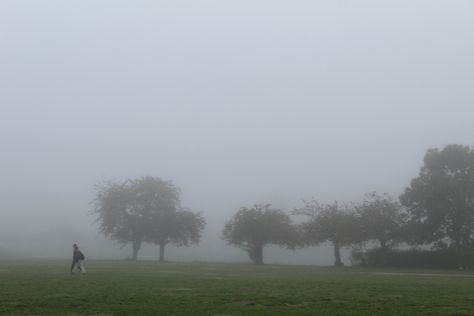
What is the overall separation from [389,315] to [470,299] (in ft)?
21.4

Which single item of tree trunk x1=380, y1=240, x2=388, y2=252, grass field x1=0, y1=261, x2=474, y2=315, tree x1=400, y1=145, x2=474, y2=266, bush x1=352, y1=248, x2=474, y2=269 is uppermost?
tree x1=400, y1=145, x2=474, y2=266

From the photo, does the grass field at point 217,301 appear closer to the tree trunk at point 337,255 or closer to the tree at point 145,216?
the tree trunk at point 337,255

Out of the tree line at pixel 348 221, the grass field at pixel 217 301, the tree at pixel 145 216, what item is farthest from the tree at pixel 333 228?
the grass field at pixel 217 301

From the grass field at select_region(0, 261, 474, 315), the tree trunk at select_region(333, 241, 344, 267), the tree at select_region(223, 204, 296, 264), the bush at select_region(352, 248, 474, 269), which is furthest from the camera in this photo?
the tree at select_region(223, 204, 296, 264)

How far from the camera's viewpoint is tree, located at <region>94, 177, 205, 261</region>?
8506 cm

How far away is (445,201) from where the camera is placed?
65250mm

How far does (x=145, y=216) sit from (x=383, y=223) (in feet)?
126

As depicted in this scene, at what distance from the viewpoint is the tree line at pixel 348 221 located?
6538 centimetres

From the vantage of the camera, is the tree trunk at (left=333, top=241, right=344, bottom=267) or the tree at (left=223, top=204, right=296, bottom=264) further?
the tree at (left=223, top=204, right=296, bottom=264)

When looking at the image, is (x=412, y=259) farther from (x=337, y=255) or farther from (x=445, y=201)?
(x=337, y=255)

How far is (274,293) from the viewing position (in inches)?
916

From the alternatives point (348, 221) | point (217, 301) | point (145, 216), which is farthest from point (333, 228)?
point (217, 301)

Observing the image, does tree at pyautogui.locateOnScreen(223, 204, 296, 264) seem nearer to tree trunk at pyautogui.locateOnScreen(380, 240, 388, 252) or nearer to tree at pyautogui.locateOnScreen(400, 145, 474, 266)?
tree trunk at pyautogui.locateOnScreen(380, 240, 388, 252)

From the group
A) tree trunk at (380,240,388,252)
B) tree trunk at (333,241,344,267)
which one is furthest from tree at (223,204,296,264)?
tree trunk at (380,240,388,252)
